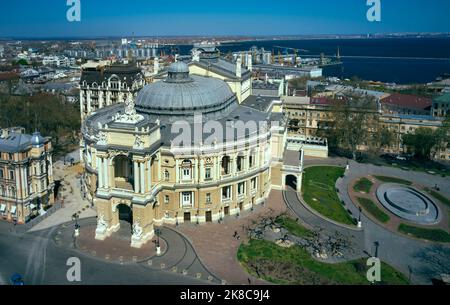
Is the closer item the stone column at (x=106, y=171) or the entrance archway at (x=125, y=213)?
the stone column at (x=106, y=171)

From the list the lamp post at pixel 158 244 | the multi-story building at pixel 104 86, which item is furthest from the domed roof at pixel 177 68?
the multi-story building at pixel 104 86

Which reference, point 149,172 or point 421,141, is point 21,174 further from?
point 421,141

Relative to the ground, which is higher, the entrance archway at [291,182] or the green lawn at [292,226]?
the entrance archway at [291,182]

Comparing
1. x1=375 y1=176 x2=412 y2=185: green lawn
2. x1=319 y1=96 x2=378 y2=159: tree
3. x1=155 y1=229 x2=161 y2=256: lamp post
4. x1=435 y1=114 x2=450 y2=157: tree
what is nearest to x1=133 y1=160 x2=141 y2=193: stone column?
x1=155 y1=229 x2=161 y2=256: lamp post

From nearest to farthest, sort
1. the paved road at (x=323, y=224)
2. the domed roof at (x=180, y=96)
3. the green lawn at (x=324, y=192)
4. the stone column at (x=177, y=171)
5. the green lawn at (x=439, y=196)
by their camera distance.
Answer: the paved road at (x=323, y=224), the stone column at (x=177, y=171), the green lawn at (x=324, y=192), the domed roof at (x=180, y=96), the green lawn at (x=439, y=196)

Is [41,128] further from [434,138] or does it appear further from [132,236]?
[434,138]

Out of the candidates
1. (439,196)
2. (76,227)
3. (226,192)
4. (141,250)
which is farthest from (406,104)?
(76,227)

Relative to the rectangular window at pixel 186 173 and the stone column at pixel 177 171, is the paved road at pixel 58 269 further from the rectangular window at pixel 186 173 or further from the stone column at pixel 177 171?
the rectangular window at pixel 186 173

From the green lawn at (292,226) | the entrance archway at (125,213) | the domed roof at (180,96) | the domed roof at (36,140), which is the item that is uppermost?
the domed roof at (180,96)
